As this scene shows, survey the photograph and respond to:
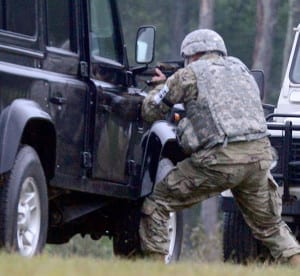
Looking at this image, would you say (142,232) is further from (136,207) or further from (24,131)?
(24,131)

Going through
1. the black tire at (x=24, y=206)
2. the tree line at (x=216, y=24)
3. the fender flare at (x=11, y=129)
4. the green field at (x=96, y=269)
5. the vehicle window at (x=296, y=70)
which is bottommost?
the green field at (x=96, y=269)

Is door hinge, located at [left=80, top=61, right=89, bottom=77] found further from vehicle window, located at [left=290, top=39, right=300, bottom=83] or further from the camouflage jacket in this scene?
vehicle window, located at [left=290, top=39, right=300, bottom=83]

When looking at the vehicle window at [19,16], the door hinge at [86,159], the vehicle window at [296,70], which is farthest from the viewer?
the vehicle window at [296,70]

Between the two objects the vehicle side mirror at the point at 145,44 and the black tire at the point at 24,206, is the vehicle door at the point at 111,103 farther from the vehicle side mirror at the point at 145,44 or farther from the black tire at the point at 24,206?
the black tire at the point at 24,206

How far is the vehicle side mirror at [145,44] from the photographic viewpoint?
10.6 meters

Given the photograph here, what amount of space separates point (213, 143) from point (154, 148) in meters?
1.00

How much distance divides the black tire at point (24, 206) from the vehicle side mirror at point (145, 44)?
2.24 meters

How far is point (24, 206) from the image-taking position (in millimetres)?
8438

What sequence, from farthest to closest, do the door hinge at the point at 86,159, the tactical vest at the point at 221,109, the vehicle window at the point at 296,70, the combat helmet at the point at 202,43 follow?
1. the vehicle window at the point at 296,70
2. the combat helmet at the point at 202,43
3. the tactical vest at the point at 221,109
4. the door hinge at the point at 86,159

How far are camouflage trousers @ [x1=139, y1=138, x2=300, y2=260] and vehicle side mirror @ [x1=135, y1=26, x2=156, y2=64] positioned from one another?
892mm

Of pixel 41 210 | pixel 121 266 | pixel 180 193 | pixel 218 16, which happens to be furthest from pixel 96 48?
pixel 218 16

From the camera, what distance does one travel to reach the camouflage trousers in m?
10.1

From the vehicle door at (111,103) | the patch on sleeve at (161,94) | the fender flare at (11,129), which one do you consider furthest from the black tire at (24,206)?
the patch on sleeve at (161,94)

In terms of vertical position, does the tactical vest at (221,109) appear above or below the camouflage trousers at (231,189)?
above
